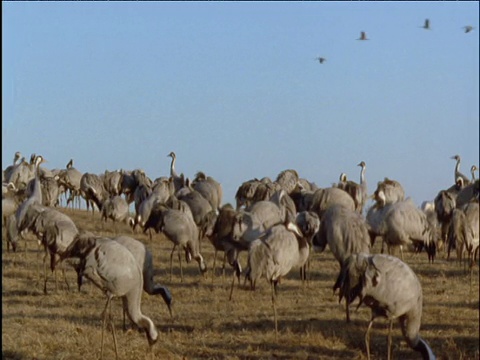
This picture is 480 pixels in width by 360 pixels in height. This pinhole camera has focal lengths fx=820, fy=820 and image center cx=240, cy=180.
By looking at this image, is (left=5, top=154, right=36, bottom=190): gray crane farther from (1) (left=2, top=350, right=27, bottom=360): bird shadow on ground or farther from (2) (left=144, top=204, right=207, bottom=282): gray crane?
(1) (left=2, top=350, right=27, bottom=360): bird shadow on ground

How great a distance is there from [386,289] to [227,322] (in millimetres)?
2828

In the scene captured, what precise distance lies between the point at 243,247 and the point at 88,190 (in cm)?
1047

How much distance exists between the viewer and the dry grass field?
894cm

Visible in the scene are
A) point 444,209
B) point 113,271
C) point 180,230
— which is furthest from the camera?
point 444,209

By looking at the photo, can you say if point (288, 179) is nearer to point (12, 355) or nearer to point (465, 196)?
point (465, 196)

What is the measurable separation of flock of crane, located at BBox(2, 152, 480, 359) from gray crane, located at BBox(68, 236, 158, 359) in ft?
0.04

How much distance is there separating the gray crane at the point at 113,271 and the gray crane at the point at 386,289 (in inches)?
87.8

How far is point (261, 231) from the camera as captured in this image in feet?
44.4

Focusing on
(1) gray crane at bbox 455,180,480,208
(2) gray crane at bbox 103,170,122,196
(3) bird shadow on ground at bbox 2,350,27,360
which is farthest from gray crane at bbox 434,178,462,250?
(2) gray crane at bbox 103,170,122,196

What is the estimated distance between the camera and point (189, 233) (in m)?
14.6

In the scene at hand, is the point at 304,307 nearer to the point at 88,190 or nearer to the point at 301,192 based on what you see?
the point at 301,192

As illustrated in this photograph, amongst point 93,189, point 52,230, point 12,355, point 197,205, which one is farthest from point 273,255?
point 93,189

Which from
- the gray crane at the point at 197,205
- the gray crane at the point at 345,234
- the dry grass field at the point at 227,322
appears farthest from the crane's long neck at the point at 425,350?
the gray crane at the point at 197,205

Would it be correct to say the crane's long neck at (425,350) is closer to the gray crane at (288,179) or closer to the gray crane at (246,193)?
the gray crane at (246,193)
